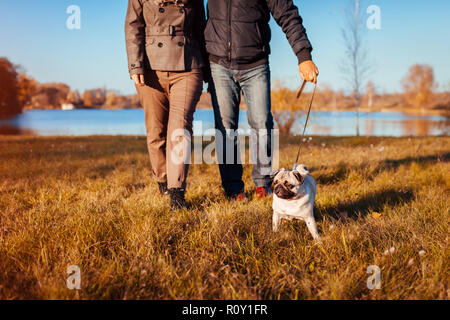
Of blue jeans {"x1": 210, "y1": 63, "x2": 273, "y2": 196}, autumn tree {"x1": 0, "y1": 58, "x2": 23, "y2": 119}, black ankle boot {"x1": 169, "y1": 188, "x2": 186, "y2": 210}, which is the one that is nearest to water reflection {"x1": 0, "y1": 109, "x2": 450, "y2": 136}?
blue jeans {"x1": 210, "y1": 63, "x2": 273, "y2": 196}

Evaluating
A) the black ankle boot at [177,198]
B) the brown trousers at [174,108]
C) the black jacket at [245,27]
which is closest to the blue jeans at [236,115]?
Result: the black jacket at [245,27]

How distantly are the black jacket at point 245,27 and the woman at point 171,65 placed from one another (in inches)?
8.2

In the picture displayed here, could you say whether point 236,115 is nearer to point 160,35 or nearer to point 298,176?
point 160,35

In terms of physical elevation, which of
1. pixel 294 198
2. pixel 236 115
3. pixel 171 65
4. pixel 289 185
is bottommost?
pixel 294 198

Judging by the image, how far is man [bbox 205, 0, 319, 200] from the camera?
121 inches

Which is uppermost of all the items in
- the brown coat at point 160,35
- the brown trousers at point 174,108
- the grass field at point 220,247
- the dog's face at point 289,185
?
the brown coat at point 160,35

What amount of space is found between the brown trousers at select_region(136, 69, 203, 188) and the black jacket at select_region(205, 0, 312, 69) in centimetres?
42

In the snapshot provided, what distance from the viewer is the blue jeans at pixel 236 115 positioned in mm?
3270

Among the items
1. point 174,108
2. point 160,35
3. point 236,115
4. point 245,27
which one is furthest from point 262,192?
point 160,35

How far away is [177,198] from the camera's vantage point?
2.93 m

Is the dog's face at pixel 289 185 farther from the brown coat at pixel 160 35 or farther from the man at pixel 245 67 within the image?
the brown coat at pixel 160 35

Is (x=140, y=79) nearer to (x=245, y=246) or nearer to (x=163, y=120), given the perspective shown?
(x=163, y=120)

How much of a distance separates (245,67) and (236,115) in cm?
56

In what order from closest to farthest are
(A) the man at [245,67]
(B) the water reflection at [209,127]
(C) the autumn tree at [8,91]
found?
(A) the man at [245,67] → (B) the water reflection at [209,127] → (C) the autumn tree at [8,91]
